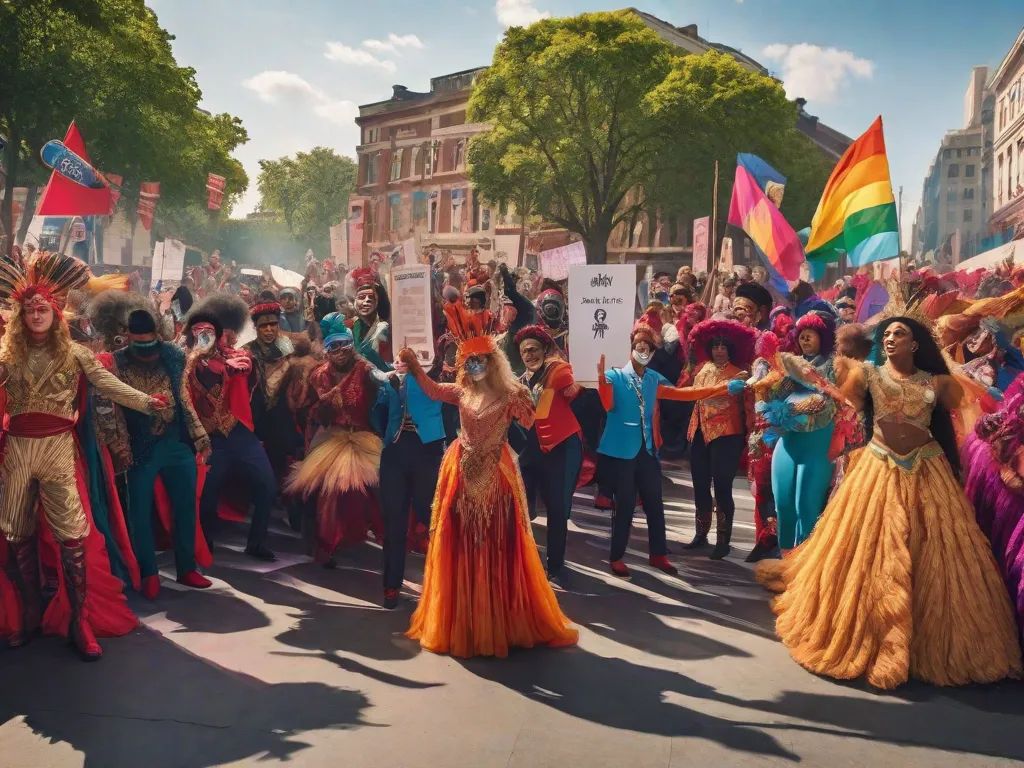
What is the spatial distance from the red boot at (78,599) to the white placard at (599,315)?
340 centimetres

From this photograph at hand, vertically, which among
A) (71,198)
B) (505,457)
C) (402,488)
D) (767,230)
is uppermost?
(71,198)

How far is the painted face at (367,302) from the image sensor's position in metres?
8.38

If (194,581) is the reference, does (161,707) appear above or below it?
below

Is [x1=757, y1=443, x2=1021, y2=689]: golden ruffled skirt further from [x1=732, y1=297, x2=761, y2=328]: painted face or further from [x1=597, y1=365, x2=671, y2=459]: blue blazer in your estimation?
[x1=732, y1=297, x2=761, y2=328]: painted face

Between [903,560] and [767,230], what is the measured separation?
7006 mm

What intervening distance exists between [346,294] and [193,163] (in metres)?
24.3

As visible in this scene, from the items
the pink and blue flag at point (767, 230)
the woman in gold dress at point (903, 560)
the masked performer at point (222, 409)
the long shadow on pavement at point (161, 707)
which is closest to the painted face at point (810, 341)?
the woman in gold dress at point (903, 560)

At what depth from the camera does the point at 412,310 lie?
6.45 m

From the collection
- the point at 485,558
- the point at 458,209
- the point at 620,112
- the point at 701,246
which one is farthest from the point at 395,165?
the point at 485,558

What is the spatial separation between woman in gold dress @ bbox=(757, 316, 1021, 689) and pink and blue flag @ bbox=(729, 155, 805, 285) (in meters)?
5.85

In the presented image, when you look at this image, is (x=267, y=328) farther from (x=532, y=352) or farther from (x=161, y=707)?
(x=161, y=707)

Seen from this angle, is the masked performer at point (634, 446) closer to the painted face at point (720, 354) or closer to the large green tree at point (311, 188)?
the painted face at point (720, 354)

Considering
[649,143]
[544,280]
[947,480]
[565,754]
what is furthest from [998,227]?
[565,754]

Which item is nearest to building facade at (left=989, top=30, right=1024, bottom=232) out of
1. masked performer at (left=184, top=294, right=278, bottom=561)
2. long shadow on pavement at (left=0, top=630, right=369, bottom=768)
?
masked performer at (left=184, top=294, right=278, bottom=561)
